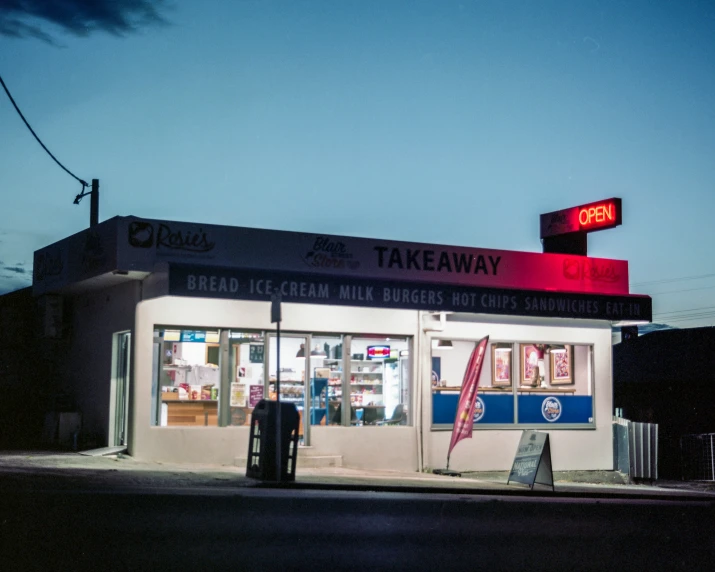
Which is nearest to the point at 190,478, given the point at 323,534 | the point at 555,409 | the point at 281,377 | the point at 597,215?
the point at 281,377

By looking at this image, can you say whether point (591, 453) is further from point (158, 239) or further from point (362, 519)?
point (362, 519)

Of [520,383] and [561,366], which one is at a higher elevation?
[561,366]

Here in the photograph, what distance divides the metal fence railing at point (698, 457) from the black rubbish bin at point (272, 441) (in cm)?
1515

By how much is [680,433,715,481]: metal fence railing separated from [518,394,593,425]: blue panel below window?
5.69 m

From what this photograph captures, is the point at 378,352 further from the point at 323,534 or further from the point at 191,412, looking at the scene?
the point at 323,534

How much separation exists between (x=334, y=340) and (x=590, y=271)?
6.64m

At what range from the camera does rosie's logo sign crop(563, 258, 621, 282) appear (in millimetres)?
21969

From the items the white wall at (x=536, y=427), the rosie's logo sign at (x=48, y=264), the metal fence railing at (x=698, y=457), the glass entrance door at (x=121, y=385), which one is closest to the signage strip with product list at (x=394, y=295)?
the white wall at (x=536, y=427)

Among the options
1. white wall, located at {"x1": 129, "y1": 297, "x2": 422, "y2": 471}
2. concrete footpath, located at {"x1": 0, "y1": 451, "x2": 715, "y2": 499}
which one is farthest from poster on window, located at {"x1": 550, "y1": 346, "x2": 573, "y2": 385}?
white wall, located at {"x1": 129, "y1": 297, "x2": 422, "y2": 471}

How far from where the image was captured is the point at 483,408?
21.3 metres

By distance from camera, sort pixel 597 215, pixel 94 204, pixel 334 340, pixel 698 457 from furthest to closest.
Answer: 1. pixel 94 204
2. pixel 698 457
3. pixel 597 215
4. pixel 334 340

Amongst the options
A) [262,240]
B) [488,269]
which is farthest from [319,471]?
[488,269]

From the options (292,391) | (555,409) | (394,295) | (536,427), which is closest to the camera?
(394,295)

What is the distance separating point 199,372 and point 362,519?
8617 millimetres
